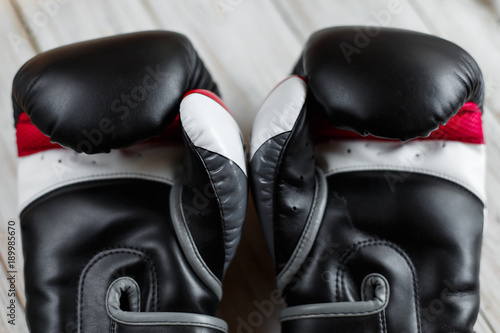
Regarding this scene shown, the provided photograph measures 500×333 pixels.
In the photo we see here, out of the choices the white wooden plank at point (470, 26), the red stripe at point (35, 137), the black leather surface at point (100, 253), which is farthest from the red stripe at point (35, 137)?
the white wooden plank at point (470, 26)

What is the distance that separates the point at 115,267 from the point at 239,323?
13.7 inches

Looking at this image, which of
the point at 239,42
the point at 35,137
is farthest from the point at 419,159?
the point at 35,137

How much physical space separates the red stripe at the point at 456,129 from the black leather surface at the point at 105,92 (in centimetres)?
30

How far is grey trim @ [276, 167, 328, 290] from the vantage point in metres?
0.89

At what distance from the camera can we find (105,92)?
2.58 ft

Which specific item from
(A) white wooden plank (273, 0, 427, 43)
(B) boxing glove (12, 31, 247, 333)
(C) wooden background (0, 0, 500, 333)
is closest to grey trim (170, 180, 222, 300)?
(B) boxing glove (12, 31, 247, 333)

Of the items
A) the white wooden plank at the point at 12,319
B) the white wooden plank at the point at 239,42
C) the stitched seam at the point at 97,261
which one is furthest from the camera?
the white wooden plank at the point at 239,42

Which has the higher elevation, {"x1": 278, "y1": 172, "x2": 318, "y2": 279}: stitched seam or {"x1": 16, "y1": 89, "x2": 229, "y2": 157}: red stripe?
{"x1": 16, "y1": 89, "x2": 229, "y2": 157}: red stripe

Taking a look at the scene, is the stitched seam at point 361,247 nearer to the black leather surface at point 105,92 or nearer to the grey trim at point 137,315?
the grey trim at point 137,315

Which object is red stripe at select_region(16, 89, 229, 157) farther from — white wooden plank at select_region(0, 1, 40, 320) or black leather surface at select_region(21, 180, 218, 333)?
white wooden plank at select_region(0, 1, 40, 320)

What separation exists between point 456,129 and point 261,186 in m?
0.42

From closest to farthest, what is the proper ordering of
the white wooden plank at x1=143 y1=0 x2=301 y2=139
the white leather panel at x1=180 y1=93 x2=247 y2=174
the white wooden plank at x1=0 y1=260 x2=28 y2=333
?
the white leather panel at x1=180 y1=93 x2=247 y2=174 < the white wooden plank at x1=0 y1=260 x2=28 y2=333 < the white wooden plank at x1=143 y1=0 x2=301 y2=139

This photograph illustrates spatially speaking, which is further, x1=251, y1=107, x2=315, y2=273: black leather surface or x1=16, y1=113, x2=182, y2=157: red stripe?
x1=16, y1=113, x2=182, y2=157: red stripe

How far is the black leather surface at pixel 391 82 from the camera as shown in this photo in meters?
0.77
